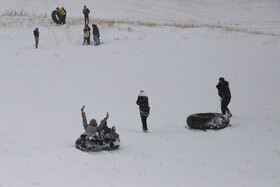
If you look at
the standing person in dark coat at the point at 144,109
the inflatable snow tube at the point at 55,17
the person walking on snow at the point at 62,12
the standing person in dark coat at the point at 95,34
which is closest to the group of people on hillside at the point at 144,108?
the standing person in dark coat at the point at 144,109

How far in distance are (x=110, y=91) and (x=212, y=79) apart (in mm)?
6413

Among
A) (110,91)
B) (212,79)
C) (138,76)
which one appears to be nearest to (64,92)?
(110,91)

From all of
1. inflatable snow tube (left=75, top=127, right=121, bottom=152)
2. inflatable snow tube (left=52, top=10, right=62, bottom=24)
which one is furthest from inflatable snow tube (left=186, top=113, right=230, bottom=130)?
inflatable snow tube (left=52, top=10, right=62, bottom=24)

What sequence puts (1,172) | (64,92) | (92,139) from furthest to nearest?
1. (64,92)
2. (92,139)
3. (1,172)

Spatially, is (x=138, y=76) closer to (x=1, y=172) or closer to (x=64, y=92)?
(x=64, y=92)

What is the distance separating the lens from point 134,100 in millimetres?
23844

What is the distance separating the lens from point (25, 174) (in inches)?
498

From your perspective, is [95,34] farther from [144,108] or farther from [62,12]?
[144,108]

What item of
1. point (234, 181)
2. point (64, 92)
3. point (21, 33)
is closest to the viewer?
point (234, 181)

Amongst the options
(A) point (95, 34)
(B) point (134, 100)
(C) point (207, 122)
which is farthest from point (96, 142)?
(A) point (95, 34)

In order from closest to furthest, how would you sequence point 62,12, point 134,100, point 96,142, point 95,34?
1. point 96,142
2. point 134,100
3. point 95,34
4. point 62,12

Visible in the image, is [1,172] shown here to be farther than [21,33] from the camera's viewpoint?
No

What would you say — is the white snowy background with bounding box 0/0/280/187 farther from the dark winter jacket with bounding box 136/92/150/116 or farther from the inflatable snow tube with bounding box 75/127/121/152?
the dark winter jacket with bounding box 136/92/150/116

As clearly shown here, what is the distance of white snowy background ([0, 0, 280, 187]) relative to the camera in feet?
46.0
